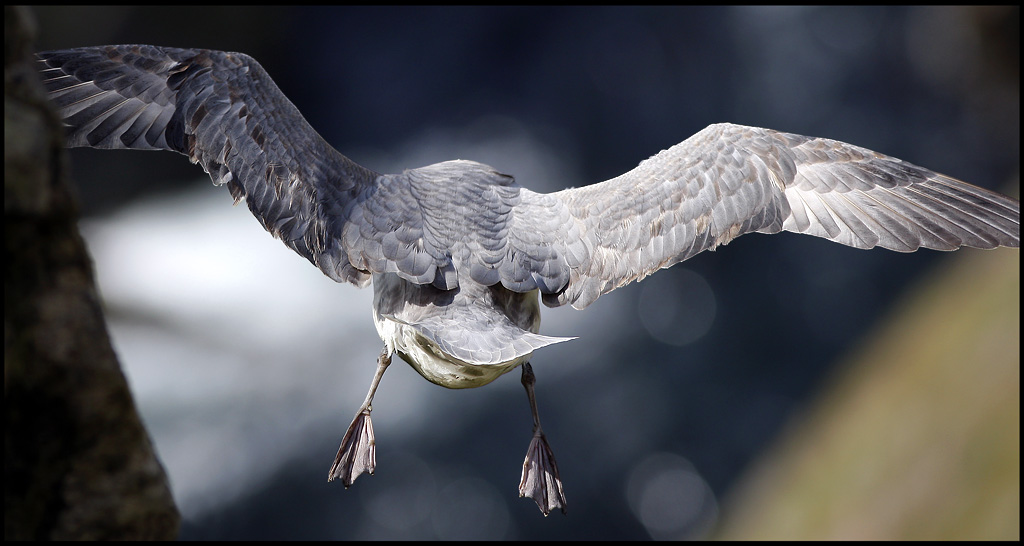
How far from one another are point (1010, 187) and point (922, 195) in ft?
26.4

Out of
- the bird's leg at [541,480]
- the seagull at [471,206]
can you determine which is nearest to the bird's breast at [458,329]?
the seagull at [471,206]

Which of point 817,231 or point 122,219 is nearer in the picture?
point 817,231

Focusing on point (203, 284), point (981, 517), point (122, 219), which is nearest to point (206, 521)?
point (203, 284)

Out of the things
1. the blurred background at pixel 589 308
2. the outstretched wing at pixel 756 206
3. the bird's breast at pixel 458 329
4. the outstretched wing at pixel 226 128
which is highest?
the outstretched wing at pixel 756 206

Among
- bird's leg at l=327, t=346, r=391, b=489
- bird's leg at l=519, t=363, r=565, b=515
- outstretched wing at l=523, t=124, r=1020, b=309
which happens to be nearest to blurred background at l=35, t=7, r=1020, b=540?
outstretched wing at l=523, t=124, r=1020, b=309

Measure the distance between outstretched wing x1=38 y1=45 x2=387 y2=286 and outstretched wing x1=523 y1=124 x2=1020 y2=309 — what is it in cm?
107

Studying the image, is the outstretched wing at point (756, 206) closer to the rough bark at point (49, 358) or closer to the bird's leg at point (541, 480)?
the bird's leg at point (541, 480)

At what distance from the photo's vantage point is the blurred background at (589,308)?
1057 centimetres

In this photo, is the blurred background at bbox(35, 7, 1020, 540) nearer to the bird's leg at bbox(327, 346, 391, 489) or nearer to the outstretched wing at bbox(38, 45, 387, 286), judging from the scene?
the bird's leg at bbox(327, 346, 391, 489)

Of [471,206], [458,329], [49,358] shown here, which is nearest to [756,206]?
[471,206]

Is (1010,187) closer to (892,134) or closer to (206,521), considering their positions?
(892,134)

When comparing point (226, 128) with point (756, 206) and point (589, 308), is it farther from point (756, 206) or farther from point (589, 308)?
point (589, 308)

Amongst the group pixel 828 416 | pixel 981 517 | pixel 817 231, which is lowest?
pixel 828 416

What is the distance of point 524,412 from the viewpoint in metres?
11.2
